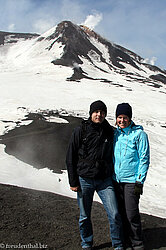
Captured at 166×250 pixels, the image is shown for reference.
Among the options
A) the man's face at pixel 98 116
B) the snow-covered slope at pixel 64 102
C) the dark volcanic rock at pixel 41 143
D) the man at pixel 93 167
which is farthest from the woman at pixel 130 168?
the dark volcanic rock at pixel 41 143

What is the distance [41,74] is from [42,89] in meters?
15.6

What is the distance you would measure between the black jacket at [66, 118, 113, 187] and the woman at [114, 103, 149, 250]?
19 cm

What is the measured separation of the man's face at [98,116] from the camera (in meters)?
3.85

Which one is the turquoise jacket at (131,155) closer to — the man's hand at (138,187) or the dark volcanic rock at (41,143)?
the man's hand at (138,187)

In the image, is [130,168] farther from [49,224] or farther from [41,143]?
[41,143]

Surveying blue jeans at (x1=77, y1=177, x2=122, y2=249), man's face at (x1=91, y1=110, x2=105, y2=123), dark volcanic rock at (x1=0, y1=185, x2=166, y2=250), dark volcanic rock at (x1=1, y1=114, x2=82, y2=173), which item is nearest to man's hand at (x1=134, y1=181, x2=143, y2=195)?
blue jeans at (x1=77, y1=177, x2=122, y2=249)

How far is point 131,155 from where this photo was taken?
380 centimetres

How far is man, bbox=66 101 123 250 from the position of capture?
12.3 feet

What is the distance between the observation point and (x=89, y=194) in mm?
3916

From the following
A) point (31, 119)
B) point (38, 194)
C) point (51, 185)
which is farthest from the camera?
point (31, 119)

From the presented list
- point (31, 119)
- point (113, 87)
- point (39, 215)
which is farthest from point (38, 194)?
point (113, 87)

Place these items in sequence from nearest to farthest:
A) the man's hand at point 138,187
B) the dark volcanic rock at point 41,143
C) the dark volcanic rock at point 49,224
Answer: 1. the man's hand at point 138,187
2. the dark volcanic rock at point 49,224
3. the dark volcanic rock at point 41,143

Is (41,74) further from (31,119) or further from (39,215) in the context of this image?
(39,215)

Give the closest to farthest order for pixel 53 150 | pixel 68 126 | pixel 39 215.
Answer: pixel 39 215, pixel 53 150, pixel 68 126
